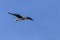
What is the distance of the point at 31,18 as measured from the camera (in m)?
76.6

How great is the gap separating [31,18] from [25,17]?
158 cm

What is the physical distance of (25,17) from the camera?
7631 centimetres

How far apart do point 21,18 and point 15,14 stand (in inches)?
162

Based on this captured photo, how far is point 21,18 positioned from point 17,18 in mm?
1261

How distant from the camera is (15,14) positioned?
72.8 meters

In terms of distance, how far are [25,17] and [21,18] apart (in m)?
1.08

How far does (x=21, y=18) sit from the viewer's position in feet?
251

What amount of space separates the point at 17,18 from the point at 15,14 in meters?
4.55

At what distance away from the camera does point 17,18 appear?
7719 cm
